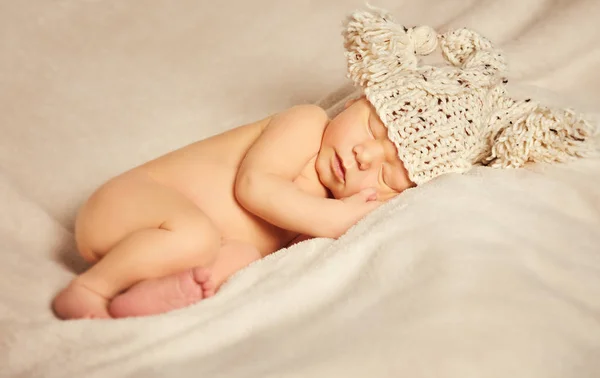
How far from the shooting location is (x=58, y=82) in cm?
145

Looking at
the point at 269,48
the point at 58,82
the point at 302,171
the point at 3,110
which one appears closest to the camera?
the point at 302,171

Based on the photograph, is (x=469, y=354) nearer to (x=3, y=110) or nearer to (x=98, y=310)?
(x=98, y=310)

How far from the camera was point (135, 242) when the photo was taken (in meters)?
0.92

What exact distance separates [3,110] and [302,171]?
26.9 inches

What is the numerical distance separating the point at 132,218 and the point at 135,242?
6cm

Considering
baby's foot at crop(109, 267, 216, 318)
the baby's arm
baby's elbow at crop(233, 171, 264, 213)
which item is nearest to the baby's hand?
the baby's arm

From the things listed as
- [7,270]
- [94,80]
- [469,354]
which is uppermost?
[94,80]

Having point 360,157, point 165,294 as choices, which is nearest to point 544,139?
point 360,157

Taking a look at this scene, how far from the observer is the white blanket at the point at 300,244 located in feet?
2.34

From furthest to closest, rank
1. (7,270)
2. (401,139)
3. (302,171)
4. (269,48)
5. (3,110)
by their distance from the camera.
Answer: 1. (269,48)
2. (3,110)
3. (302,171)
4. (401,139)
5. (7,270)

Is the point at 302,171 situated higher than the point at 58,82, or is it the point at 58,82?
the point at 58,82

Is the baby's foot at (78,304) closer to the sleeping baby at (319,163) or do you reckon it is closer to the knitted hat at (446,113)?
the sleeping baby at (319,163)

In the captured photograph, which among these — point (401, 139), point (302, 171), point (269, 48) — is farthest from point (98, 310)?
point (269, 48)

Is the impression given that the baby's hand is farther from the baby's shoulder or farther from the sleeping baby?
the baby's shoulder
